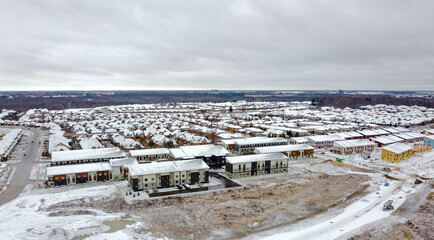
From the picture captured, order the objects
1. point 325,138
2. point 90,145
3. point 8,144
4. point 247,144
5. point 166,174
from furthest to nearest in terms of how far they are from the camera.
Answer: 1. point 325,138
2. point 247,144
3. point 8,144
4. point 90,145
5. point 166,174

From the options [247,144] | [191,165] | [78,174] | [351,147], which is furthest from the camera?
[351,147]

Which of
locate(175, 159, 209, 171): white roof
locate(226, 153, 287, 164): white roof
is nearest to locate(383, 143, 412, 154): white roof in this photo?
locate(226, 153, 287, 164): white roof

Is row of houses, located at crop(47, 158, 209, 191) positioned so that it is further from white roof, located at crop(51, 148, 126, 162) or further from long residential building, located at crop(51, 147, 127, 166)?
white roof, located at crop(51, 148, 126, 162)

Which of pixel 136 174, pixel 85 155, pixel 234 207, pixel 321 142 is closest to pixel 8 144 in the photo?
pixel 85 155

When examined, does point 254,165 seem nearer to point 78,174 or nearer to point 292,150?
point 292,150

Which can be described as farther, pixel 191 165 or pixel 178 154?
pixel 178 154

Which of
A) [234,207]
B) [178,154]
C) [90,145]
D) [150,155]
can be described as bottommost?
[234,207]

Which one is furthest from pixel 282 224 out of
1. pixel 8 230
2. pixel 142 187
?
pixel 8 230

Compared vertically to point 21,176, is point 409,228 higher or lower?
lower
